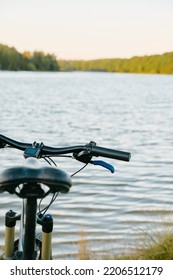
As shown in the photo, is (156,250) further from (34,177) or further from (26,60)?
(26,60)

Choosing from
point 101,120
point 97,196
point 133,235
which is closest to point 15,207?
point 97,196

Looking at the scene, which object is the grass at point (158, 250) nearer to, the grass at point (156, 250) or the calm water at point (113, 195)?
the grass at point (156, 250)

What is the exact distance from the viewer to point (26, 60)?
149875 millimetres

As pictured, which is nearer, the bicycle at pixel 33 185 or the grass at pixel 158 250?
the bicycle at pixel 33 185

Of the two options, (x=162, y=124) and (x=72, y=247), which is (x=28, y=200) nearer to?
(x=72, y=247)

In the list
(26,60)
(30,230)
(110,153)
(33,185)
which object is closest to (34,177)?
(33,185)

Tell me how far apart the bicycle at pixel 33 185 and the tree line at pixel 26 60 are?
131669mm

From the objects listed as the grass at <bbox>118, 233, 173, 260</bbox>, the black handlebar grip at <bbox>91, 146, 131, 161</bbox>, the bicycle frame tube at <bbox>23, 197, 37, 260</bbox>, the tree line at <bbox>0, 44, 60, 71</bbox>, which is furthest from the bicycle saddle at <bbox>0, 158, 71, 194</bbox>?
the tree line at <bbox>0, 44, 60, 71</bbox>

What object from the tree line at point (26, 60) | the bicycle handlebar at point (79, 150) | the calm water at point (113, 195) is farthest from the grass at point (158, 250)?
the tree line at point (26, 60)

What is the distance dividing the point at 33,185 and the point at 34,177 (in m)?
0.07

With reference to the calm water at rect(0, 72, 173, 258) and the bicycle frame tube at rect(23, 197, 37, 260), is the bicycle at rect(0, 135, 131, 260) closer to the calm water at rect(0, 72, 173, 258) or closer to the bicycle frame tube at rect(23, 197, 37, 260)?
the bicycle frame tube at rect(23, 197, 37, 260)

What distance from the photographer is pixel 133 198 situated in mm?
10336

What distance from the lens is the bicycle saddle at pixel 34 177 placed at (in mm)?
2471
